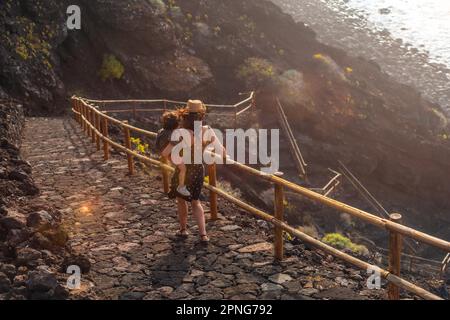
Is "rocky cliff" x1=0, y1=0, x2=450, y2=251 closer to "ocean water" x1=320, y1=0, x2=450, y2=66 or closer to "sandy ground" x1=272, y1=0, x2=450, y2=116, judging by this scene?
"sandy ground" x1=272, y1=0, x2=450, y2=116

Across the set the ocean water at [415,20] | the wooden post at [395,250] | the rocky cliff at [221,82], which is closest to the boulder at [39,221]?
the wooden post at [395,250]

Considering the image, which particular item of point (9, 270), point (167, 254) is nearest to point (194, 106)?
point (167, 254)

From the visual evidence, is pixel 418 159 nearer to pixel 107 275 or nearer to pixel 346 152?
pixel 346 152

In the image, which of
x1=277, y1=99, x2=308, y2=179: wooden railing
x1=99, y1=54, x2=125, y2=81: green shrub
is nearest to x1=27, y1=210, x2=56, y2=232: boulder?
x1=277, y1=99, x2=308, y2=179: wooden railing

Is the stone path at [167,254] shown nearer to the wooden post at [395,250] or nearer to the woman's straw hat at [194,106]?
the wooden post at [395,250]

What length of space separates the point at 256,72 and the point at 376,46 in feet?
89.3

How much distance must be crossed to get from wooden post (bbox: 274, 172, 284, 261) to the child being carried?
48.1 inches

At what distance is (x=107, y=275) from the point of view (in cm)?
573

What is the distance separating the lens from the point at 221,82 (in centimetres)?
3238

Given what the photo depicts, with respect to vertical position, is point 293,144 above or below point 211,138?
below

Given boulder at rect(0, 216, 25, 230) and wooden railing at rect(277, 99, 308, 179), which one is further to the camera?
wooden railing at rect(277, 99, 308, 179)

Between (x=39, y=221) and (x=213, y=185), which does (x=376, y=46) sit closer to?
(x=213, y=185)

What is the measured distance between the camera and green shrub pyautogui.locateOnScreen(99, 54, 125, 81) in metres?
28.1

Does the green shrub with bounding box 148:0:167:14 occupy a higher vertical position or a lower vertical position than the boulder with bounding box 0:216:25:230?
higher
